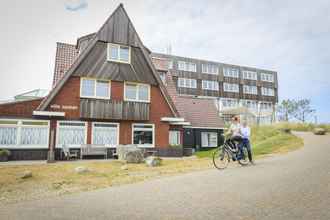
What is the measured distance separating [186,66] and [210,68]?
17.7 feet

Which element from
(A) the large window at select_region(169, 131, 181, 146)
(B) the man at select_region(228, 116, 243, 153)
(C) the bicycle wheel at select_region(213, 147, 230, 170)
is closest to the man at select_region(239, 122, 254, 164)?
(B) the man at select_region(228, 116, 243, 153)

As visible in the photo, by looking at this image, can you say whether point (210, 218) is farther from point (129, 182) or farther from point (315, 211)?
point (129, 182)

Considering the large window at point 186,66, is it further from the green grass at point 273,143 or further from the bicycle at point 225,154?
the bicycle at point 225,154

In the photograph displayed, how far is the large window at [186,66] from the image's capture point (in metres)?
46.6

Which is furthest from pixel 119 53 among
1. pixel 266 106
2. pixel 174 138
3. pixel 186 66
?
pixel 266 106

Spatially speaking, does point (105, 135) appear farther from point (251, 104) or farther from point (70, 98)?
point (251, 104)

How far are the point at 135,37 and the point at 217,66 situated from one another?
33.8m

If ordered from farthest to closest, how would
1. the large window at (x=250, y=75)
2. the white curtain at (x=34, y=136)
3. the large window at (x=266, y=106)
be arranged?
the large window at (x=266, y=106), the large window at (x=250, y=75), the white curtain at (x=34, y=136)

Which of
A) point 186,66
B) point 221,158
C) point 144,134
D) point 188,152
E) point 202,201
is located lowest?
point 188,152

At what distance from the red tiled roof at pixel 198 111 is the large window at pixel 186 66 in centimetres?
2024

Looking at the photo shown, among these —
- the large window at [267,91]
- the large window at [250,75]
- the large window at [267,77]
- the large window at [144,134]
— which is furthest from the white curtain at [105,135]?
the large window at [267,77]

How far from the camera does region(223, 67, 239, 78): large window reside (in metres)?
50.7

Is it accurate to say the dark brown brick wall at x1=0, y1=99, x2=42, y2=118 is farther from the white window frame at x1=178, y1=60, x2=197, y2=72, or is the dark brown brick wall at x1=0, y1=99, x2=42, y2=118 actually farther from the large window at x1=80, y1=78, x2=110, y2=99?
the white window frame at x1=178, y1=60, x2=197, y2=72

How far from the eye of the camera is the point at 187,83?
154ft
